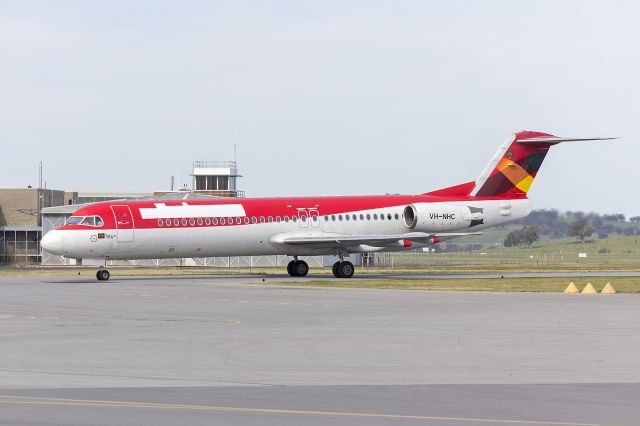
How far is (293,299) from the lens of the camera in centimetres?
3372

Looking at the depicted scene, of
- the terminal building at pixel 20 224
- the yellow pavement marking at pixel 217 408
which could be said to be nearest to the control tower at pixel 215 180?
the terminal building at pixel 20 224

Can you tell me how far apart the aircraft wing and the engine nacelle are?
136 centimetres

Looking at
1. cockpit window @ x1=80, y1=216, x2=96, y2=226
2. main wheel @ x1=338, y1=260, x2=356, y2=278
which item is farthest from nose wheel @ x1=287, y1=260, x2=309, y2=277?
cockpit window @ x1=80, y1=216, x2=96, y2=226

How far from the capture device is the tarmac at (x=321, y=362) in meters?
12.0

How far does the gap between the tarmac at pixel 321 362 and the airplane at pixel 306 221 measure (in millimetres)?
16322

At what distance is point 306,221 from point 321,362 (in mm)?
35578

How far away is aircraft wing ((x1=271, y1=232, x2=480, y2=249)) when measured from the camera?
50.8 metres

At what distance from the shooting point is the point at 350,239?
51250 mm

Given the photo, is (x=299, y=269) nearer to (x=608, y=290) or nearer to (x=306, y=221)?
(x=306, y=221)

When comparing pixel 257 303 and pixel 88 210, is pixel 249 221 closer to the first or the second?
pixel 88 210

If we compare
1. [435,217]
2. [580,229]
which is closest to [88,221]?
[435,217]

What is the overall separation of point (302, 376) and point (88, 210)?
35.0m

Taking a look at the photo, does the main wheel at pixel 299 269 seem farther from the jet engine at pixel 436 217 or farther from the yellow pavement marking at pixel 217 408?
the yellow pavement marking at pixel 217 408

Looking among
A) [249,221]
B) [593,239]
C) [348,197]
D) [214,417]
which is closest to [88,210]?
[249,221]
